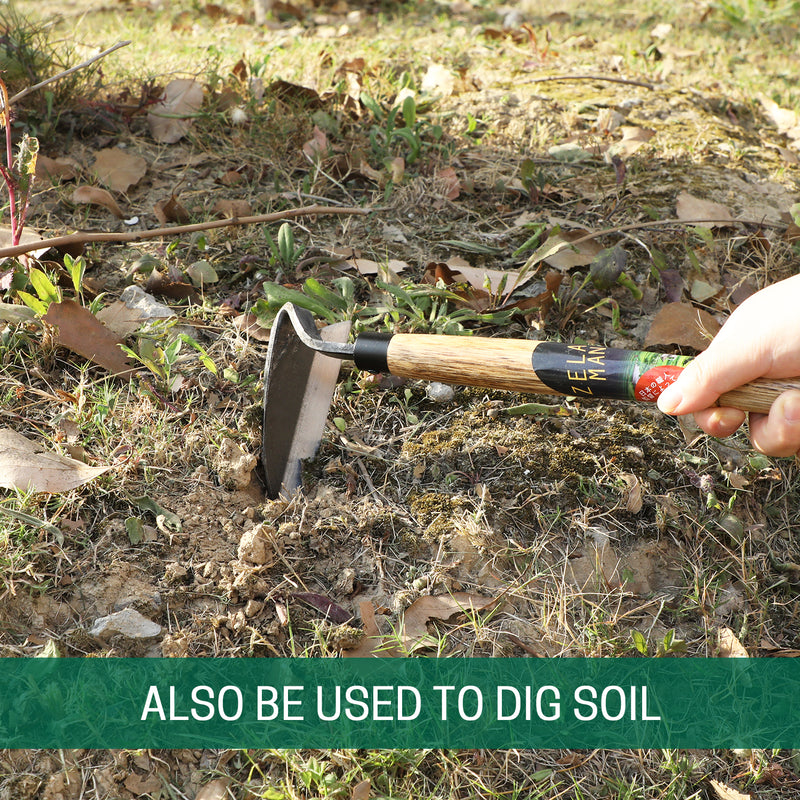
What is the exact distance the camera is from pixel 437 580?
2.00 meters

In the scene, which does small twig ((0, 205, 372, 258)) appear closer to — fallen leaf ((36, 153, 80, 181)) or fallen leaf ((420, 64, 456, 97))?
fallen leaf ((36, 153, 80, 181))

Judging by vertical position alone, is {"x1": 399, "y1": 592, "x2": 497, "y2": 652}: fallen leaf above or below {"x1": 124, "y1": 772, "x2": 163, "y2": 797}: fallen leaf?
above

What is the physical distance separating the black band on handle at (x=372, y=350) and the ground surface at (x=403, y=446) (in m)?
0.28

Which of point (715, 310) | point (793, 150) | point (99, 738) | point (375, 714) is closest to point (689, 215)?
point (715, 310)

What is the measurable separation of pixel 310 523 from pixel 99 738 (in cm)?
71

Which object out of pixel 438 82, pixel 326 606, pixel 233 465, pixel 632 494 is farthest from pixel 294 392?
pixel 438 82

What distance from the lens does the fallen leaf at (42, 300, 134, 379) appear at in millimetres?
2322

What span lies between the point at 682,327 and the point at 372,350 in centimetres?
109

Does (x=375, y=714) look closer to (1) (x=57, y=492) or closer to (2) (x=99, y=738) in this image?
(2) (x=99, y=738)

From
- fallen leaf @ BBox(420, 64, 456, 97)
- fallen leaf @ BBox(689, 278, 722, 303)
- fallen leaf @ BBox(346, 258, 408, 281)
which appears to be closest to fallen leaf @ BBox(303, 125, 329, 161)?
fallen leaf @ BBox(346, 258, 408, 281)

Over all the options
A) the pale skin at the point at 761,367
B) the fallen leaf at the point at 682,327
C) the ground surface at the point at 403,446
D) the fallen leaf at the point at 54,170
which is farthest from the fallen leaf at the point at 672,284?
the fallen leaf at the point at 54,170

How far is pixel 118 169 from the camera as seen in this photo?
3.08 meters

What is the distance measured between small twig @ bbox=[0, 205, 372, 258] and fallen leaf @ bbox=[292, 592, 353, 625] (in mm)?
1307

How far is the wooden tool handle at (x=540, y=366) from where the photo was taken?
6.15ft
